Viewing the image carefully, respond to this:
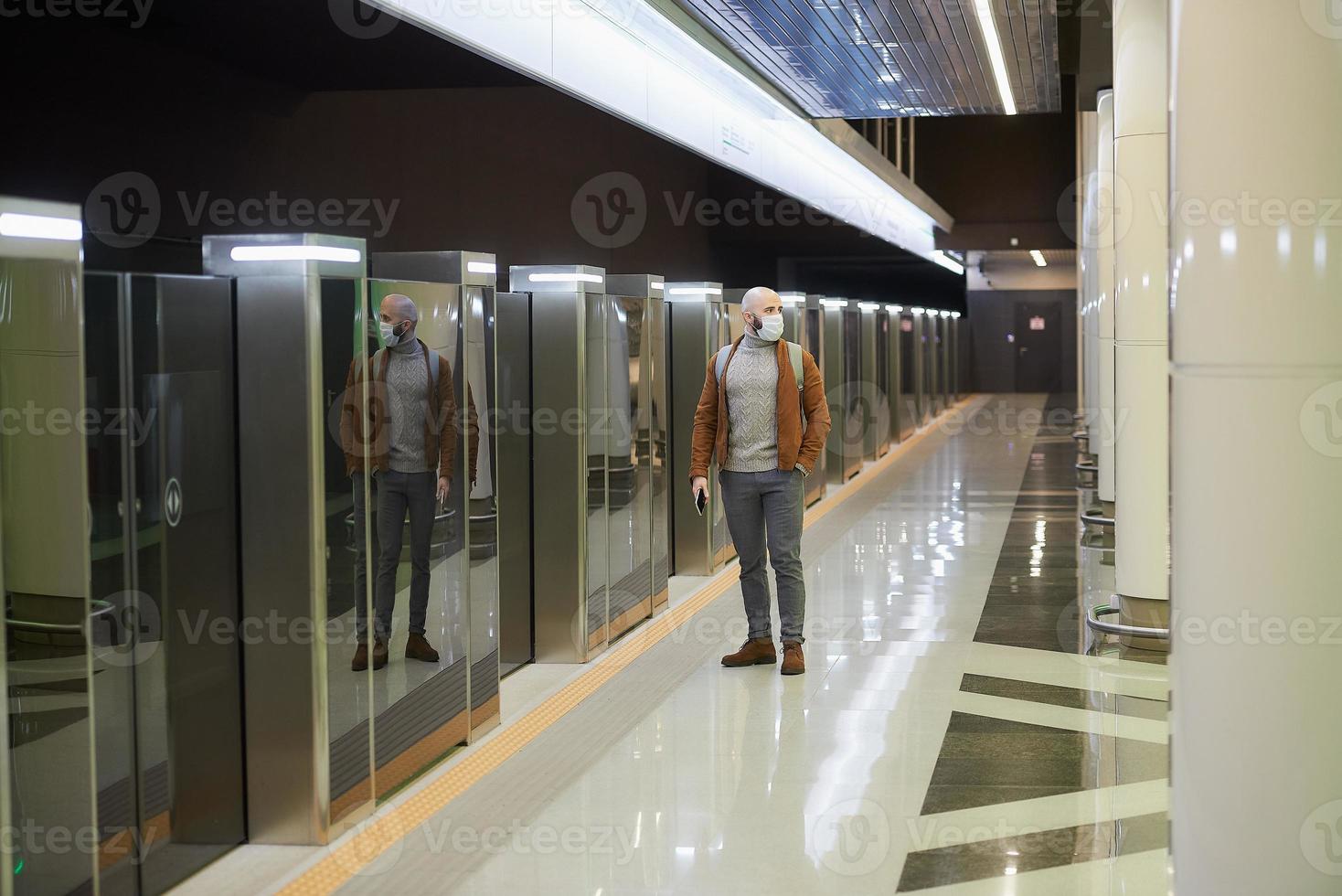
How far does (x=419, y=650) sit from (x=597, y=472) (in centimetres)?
203

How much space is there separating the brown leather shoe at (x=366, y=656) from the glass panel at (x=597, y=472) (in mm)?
2080

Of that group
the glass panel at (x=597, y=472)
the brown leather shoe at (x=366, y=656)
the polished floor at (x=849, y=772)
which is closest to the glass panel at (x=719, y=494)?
the polished floor at (x=849, y=772)

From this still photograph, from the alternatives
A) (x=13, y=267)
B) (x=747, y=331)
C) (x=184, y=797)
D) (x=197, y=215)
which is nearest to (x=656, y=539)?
(x=747, y=331)

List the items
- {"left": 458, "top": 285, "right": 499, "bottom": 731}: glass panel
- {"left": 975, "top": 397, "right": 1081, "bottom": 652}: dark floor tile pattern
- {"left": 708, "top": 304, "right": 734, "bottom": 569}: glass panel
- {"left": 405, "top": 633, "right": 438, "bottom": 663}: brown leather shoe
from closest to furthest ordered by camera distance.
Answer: {"left": 405, "top": 633, "right": 438, "bottom": 663}: brown leather shoe < {"left": 458, "top": 285, "right": 499, "bottom": 731}: glass panel < {"left": 975, "top": 397, "right": 1081, "bottom": 652}: dark floor tile pattern < {"left": 708, "top": 304, "right": 734, "bottom": 569}: glass panel

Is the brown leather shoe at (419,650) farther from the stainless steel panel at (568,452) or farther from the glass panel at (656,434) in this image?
the glass panel at (656,434)

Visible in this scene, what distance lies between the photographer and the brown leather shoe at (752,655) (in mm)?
6242

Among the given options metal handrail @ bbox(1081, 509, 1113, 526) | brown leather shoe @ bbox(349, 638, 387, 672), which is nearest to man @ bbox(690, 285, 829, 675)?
brown leather shoe @ bbox(349, 638, 387, 672)

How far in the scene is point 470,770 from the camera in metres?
4.79

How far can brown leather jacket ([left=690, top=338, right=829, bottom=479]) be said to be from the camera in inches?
235

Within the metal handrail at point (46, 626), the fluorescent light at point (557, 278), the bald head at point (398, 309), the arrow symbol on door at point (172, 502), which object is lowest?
the metal handrail at point (46, 626)

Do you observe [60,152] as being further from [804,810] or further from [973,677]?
[973,677]

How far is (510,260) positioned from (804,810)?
5.10 m

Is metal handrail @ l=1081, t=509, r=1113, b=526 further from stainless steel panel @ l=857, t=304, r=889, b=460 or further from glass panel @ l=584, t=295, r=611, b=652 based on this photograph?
stainless steel panel @ l=857, t=304, r=889, b=460

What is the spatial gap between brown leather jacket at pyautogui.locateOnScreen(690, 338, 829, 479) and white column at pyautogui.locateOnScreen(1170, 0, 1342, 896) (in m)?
3.06
